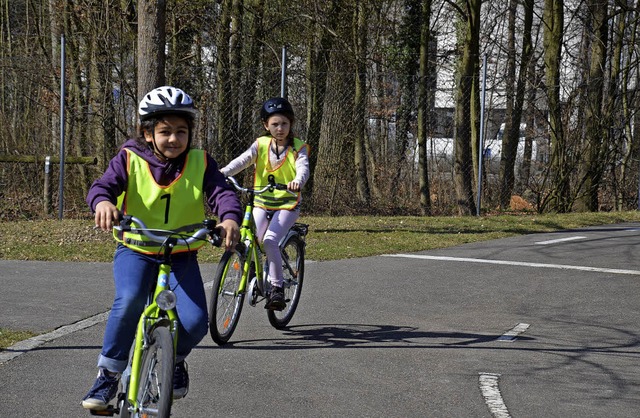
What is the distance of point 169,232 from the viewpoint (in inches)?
177

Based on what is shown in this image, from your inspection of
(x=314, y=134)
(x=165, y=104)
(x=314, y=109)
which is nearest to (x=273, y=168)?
(x=165, y=104)

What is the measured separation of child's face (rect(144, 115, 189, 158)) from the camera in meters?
4.77

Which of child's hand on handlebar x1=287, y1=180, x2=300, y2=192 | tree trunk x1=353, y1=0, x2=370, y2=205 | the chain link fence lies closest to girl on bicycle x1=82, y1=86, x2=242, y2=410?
child's hand on handlebar x1=287, y1=180, x2=300, y2=192

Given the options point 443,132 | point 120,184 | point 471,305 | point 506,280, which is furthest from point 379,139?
point 120,184

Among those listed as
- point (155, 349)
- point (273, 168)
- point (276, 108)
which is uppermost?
point (276, 108)

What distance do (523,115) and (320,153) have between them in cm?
548

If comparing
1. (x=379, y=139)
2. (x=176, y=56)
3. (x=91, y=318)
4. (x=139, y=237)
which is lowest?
(x=91, y=318)

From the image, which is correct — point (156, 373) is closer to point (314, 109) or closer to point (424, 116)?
point (314, 109)

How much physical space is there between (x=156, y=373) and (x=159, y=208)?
0.91 metres

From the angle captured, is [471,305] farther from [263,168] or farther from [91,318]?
[91,318]

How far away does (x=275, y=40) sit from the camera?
849 inches

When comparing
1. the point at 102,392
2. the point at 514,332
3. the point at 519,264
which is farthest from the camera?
the point at 519,264

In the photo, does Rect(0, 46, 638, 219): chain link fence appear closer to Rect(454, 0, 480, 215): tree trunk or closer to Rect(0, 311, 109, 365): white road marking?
Rect(454, 0, 480, 215): tree trunk

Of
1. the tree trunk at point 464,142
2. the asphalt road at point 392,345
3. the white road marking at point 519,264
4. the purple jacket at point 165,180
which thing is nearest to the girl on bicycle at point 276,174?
the asphalt road at point 392,345
